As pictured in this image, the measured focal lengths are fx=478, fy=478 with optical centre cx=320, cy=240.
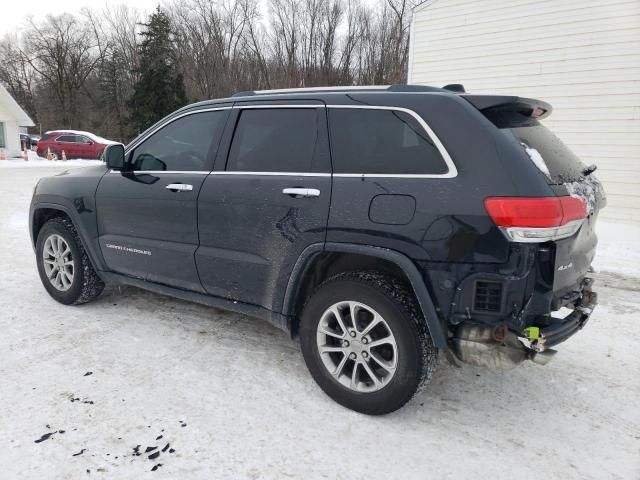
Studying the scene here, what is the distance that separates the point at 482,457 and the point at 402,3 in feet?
138

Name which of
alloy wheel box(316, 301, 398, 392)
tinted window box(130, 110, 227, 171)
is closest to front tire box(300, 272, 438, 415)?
alloy wheel box(316, 301, 398, 392)

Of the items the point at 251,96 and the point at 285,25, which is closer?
the point at 251,96

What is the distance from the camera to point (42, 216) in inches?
185

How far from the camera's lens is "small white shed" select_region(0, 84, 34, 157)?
28.6 m

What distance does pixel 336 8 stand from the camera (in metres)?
43.5

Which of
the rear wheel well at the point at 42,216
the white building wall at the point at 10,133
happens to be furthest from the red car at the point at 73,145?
the rear wheel well at the point at 42,216

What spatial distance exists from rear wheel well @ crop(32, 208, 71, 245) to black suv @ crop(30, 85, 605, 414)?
1.23 m

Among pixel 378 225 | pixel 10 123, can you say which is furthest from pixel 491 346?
pixel 10 123

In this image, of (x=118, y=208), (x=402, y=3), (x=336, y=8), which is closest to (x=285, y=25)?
(x=336, y=8)

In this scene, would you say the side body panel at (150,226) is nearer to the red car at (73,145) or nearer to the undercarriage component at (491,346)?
the undercarriage component at (491,346)

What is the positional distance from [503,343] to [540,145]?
44.9 inches

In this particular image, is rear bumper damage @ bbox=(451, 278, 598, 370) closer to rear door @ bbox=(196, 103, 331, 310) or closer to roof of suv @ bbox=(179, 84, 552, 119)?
rear door @ bbox=(196, 103, 331, 310)

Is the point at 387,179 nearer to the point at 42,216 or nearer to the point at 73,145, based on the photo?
the point at 42,216

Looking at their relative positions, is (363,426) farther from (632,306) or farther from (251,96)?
(632,306)
